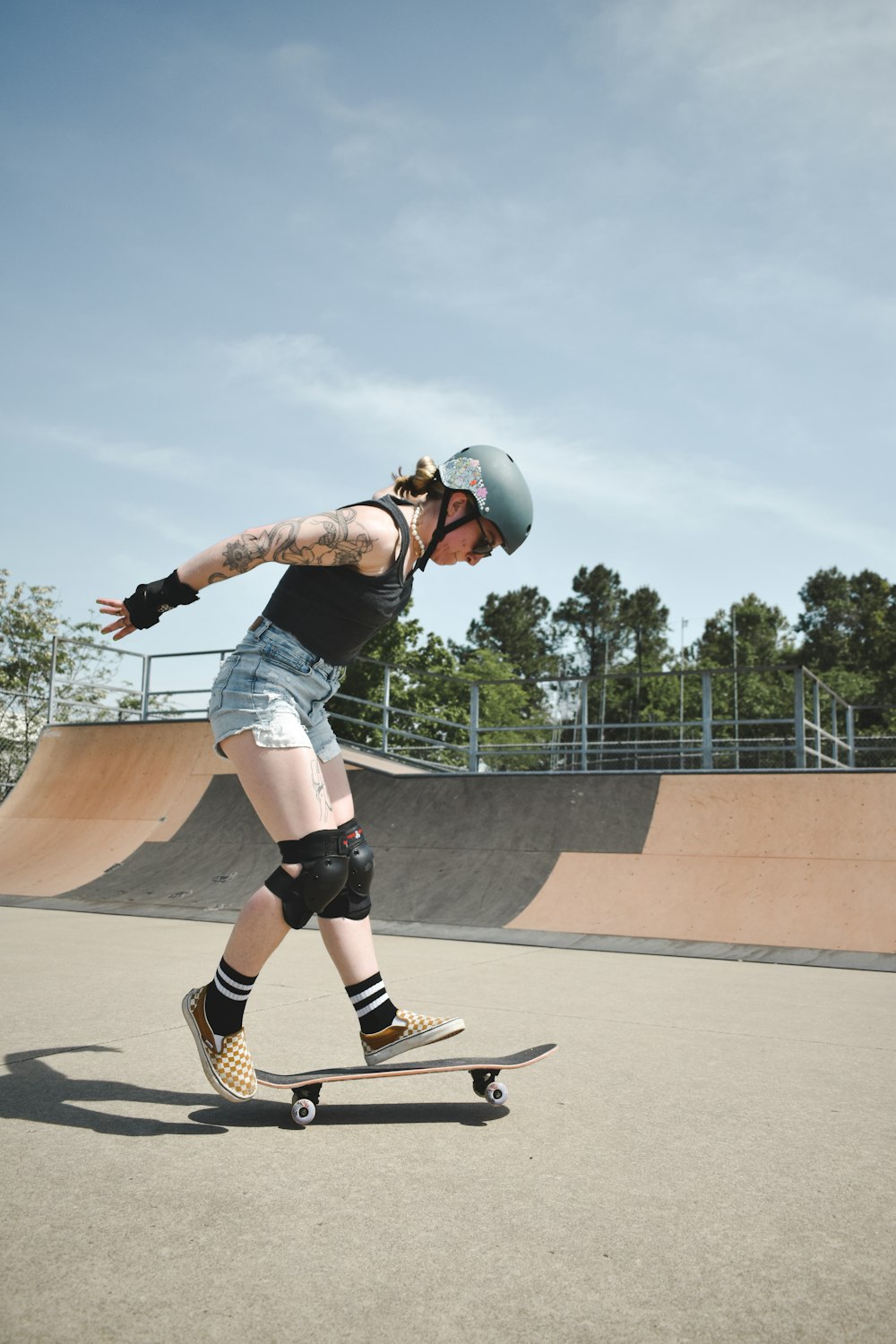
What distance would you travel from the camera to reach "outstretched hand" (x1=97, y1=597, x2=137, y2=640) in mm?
2816

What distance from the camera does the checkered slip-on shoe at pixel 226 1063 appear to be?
106 inches

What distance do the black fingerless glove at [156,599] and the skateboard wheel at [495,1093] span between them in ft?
5.36

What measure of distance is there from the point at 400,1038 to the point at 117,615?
4.83 feet

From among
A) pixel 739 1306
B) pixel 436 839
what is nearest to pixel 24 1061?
pixel 739 1306

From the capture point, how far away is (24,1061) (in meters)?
3.25

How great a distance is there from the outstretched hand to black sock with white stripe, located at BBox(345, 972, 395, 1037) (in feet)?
3.97

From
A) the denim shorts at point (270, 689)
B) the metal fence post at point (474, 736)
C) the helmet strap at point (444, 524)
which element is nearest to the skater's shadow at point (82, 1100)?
the denim shorts at point (270, 689)

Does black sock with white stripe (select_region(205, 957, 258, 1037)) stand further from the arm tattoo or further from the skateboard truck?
the arm tattoo

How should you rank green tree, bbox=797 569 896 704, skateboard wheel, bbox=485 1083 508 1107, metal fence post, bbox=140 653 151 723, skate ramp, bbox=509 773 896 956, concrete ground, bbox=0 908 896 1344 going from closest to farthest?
concrete ground, bbox=0 908 896 1344 < skateboard wheel, bbox=485 1083 508 1107 < skate ramp, bbox=509 773 896 956 < metal fence post, bbox=140 653 151 723 < green tree, bbox=797 569 896 704

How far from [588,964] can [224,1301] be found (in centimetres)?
459

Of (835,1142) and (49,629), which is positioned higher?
(49,629)

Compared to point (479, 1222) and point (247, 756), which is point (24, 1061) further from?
point (479, 1222)

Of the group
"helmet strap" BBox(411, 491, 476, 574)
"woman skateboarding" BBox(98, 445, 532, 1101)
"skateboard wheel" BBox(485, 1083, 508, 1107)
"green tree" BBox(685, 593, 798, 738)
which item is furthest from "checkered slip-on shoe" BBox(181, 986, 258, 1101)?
Answer: "green tree" BBox(685, 593, 798, 738)

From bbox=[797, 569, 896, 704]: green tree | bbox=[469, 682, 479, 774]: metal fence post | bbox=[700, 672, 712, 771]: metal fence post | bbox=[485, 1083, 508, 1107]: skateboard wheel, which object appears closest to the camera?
bbox=[485, 1083, 508, 1107]: skateboard wheel
